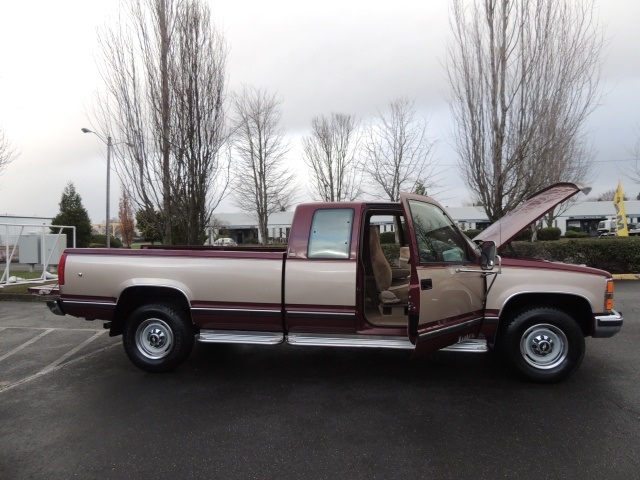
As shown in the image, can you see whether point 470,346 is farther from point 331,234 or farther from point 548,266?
point 331,234

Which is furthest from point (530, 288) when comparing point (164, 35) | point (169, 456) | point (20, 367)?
point (164, 35)

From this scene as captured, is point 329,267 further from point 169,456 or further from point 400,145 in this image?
point 400,145

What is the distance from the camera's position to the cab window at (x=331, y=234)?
4359 millimetres

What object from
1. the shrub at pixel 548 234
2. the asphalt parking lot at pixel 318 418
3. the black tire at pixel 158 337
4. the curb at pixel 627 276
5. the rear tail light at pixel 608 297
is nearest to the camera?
the asphalt parking lot at pixel 318 418

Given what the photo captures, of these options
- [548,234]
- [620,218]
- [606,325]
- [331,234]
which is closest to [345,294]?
[331,234]

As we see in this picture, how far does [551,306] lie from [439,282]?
55.3 inches

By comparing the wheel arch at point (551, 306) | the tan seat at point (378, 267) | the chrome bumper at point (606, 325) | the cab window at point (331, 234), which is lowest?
the chrome bumper at point (606, 325)

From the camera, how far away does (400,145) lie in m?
19.5

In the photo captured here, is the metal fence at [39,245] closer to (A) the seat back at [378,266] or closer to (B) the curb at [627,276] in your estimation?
(A) the seat back at [378,266]

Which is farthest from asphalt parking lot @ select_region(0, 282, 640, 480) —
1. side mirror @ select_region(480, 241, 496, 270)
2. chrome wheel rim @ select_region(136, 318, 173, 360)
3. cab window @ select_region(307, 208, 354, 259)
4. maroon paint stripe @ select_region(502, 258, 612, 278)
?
cab window @ select_region(307, 208, 354, 259)

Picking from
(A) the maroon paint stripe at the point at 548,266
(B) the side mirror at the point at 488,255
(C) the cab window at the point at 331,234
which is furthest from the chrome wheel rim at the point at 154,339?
(A) the maroon paint stripe at the point at 548,266

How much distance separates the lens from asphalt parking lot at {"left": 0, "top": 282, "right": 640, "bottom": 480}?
291cm

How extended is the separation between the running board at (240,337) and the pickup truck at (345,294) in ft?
0.04

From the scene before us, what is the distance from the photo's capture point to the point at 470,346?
419 cm
